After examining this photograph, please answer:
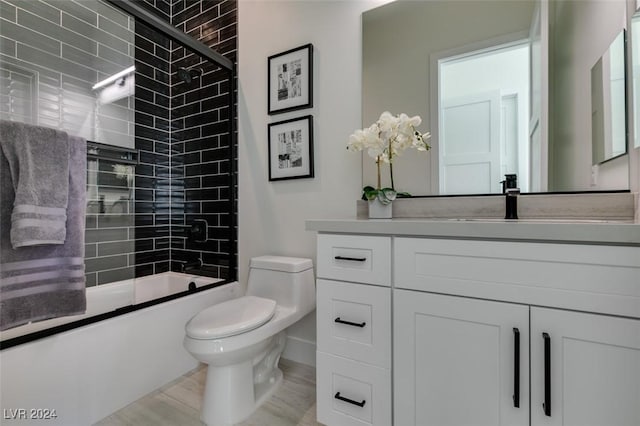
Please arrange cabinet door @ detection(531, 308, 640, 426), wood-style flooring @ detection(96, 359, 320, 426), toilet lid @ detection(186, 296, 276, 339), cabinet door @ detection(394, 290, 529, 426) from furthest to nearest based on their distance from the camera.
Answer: wood-style flooring @ detection(96, 359, 320, 426) < toilet lid @ detection(186, 296, 276, 339) < cabinet door @ detection(394, 290, 529, 426) < cabinet door @ detection(531, 308, 640, 426)

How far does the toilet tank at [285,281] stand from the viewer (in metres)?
1.63

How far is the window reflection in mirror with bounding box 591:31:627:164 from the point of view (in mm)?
1128

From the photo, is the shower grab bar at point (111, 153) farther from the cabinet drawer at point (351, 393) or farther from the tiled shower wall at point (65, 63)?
the cabinet drawer at point (351, 393)

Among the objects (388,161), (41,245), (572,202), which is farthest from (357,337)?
(41,245)

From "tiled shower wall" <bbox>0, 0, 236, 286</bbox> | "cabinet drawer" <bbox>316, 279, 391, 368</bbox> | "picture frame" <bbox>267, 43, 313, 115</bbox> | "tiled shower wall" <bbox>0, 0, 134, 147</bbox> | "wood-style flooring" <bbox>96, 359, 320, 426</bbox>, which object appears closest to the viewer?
"cabinet drawer" <bbox>316, 279, 391, 368</bbox>

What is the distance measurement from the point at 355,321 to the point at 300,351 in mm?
937

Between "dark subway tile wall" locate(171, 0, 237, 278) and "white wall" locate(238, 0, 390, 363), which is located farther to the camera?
"dark subway tile wall" locate(171, 0, 237, 278)

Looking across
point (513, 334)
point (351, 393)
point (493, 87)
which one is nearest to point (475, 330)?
point (513, 334)

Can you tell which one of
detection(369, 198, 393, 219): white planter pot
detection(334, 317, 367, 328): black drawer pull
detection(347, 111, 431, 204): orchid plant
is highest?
detection(347, 111, 431, 204): orchid plant

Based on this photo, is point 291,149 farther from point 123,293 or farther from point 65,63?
point 65,63

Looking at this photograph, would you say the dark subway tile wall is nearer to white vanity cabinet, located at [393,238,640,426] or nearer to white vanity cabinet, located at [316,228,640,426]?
white vanity cabinet, located at [316,228,640,426]

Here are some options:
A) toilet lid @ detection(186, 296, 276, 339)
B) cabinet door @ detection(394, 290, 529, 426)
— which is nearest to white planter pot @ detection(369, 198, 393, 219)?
cabinet door @ detection(394, 290, 529, 426)

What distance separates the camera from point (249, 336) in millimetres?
1266

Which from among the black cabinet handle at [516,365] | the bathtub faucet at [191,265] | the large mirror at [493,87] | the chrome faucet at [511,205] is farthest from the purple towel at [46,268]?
the chrome faucet at [511,205]
